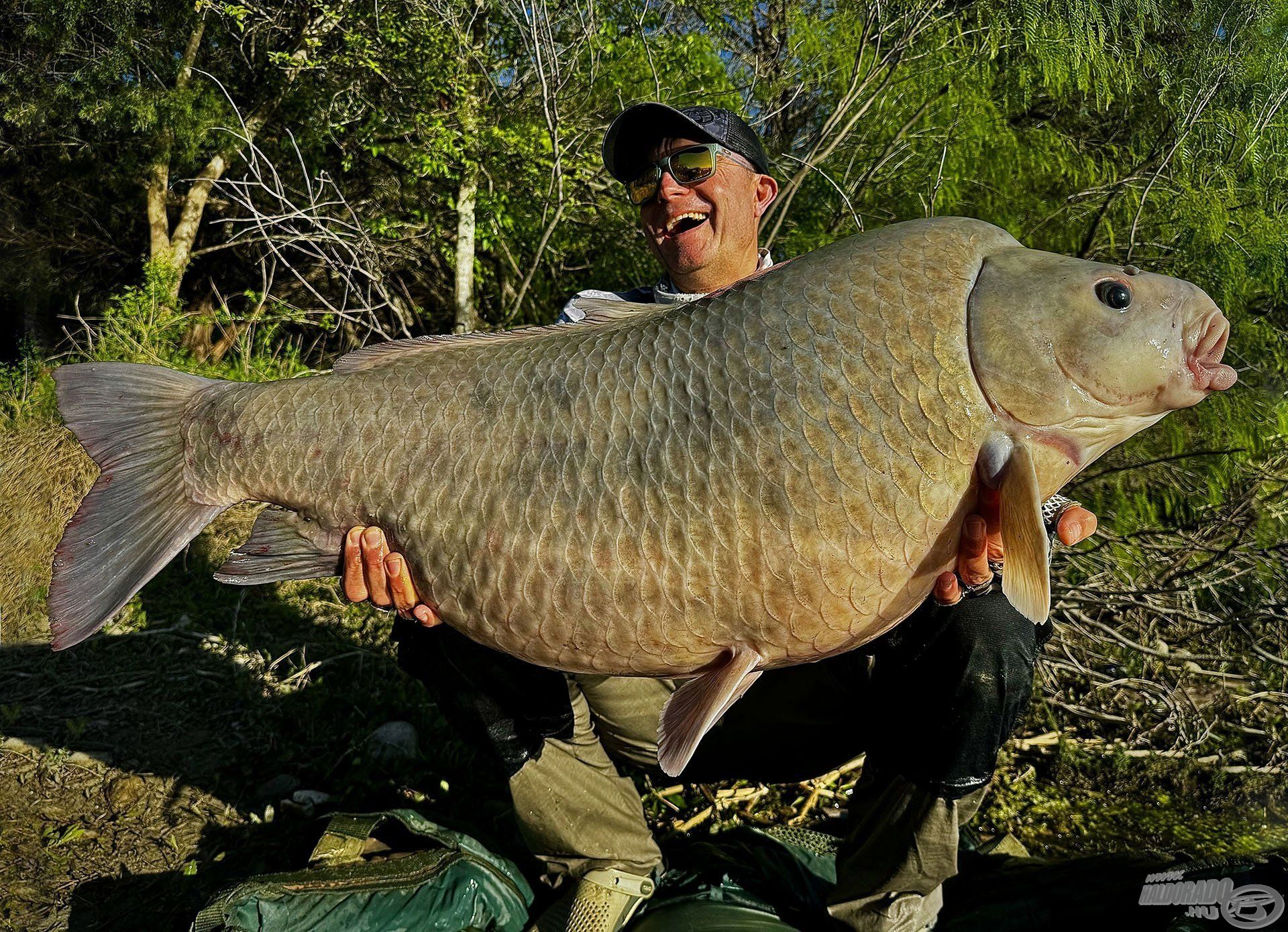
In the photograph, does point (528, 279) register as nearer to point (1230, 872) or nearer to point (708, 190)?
point (708, 190)

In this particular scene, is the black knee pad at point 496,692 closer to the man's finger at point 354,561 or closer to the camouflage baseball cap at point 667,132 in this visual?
the man's finger at point 354,561

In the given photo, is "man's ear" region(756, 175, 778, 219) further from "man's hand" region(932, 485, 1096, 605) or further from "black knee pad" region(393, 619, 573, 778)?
"black knee pad" region(393, 619, 573, 778)

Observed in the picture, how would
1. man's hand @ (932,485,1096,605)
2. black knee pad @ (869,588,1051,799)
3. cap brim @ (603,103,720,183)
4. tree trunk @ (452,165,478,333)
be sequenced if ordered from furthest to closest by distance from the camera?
1. tree trunk @ (452,165,478,333)
2. cap brim @ (603,103,720,183)
3. black knee pad @ (869,588,1051,799)
4. man's hand @ (932,485,1096,605)

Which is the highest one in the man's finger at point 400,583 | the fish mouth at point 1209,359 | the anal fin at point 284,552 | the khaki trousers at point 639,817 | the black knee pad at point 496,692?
the fish mouth at point 1209,359

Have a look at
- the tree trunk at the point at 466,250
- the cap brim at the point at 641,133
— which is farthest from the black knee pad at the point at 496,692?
the tree trunk at the point at 466,250

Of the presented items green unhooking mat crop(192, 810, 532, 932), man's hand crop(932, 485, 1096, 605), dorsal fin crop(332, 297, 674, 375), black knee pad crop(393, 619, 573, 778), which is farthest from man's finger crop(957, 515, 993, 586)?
green unhooking mat crop(192, 810, 532, 932)

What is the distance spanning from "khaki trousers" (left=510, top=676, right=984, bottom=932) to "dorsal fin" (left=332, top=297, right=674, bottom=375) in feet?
2.86

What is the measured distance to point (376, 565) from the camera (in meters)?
1.65

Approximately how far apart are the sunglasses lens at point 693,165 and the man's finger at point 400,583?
1.25 meters

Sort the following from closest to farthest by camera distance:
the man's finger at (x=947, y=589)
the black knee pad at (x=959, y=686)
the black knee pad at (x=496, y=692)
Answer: the man's finger at (x=947, y=589), the black knee pad at (x=959, y=686), the black knee pad at (x=496, y=692)

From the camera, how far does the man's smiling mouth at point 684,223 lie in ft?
7.53

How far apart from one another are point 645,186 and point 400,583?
127 centimetres

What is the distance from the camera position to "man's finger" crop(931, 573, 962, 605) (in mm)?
1488

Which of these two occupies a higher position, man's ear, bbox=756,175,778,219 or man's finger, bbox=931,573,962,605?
man's ear, bbox=756,175,778,219
